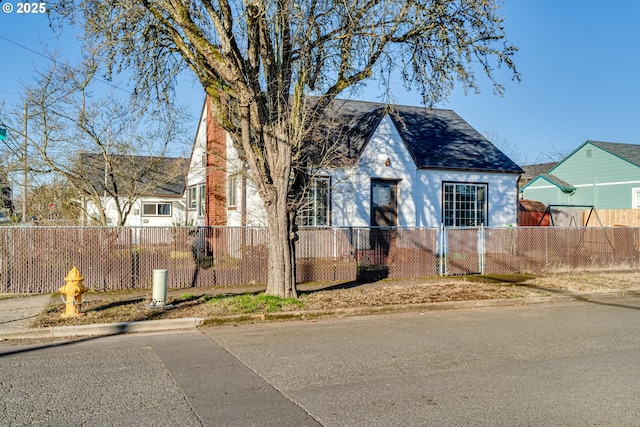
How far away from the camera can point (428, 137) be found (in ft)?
67.2

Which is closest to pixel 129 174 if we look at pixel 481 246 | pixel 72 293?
pixel 72 293

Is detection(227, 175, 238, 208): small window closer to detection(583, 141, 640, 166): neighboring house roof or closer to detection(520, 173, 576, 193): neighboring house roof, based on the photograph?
detection(583, 141, 640, 166): neighboring house roof

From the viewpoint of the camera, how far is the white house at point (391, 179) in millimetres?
17344

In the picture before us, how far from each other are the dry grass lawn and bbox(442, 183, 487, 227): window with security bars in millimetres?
3657

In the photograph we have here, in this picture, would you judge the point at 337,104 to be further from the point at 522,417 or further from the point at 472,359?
the point at 522,417

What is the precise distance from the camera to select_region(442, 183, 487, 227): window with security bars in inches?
760

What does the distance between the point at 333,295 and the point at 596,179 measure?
28001 millimetres

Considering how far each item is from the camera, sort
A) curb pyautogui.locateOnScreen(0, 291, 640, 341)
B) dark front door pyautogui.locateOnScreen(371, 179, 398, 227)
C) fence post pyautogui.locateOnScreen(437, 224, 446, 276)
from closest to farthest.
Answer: curb pyautogui.locateOnScreen(0, 291, 640, 341) → fence post pyautogui.locateOnScreen(437, 224, 446, 276) → dark front door pyautogui.locateOnScreen(371, 179, 398, 227)

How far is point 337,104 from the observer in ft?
66.0

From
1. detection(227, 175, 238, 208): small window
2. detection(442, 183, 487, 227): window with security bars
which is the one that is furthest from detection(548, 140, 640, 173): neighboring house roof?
detection(227, 175, 238, 208): small window

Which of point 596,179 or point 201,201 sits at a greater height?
point 596,179

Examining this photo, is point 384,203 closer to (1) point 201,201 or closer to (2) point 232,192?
(2) point 232,192

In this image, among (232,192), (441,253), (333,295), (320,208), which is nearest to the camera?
(333,295)

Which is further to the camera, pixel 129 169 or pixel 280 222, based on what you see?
pixel 129 169
